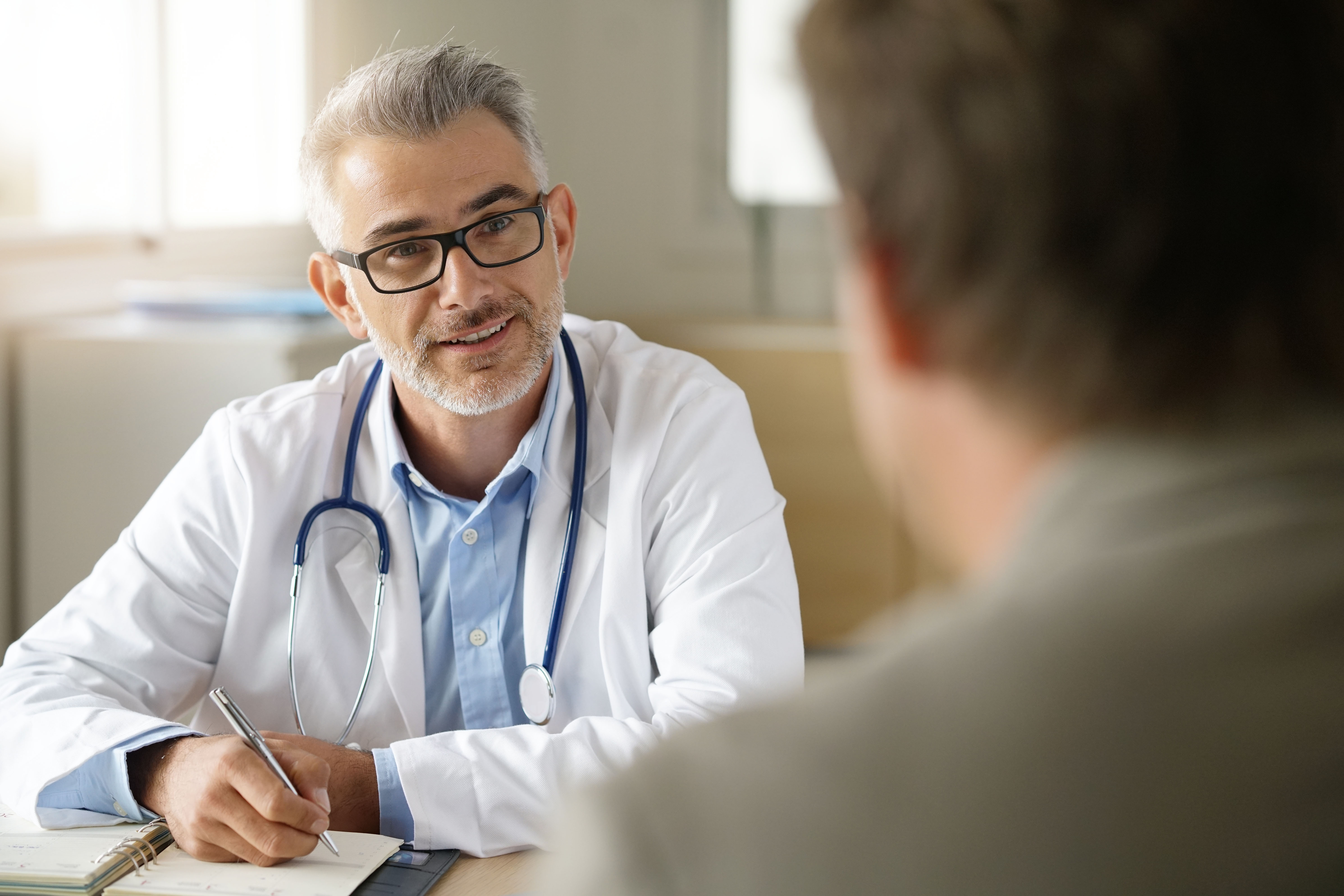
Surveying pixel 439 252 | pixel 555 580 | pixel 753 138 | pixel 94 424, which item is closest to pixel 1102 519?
pixel 555 580

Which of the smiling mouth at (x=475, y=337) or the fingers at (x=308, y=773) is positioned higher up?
the smiling mouth at (x=475, y=337)

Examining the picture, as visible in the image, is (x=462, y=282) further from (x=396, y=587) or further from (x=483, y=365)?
(x=396, y=587)

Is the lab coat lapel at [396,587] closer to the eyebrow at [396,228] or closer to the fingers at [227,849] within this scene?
the eyebrow at [396,228]

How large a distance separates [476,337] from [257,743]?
1.95 feet

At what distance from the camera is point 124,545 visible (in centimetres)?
157

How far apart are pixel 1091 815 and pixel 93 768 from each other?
1112 mm

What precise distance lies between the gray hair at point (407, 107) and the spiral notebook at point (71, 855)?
31.1 inches

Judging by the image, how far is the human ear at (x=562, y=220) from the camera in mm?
1637

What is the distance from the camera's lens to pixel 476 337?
1.54 metres

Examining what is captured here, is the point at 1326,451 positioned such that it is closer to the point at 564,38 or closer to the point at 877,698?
the point at 877,698

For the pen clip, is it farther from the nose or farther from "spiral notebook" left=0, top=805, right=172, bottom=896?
the nose

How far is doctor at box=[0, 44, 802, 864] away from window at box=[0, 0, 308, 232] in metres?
1.09

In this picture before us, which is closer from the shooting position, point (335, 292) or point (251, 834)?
point (251, 834)

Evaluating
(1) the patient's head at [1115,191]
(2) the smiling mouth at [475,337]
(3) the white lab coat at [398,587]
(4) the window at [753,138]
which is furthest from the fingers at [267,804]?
(4) the window at [753,138]
